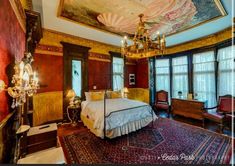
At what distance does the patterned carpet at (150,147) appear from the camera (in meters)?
2.25

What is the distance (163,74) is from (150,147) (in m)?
4.26

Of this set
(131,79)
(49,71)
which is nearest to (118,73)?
(131,79)

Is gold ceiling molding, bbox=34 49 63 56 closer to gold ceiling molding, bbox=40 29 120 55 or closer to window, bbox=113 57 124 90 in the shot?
gold ceiling molding, bbox=40 29 120 55

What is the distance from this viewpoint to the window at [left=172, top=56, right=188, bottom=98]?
5.32 metres

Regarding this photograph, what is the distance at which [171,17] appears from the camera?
124 inches

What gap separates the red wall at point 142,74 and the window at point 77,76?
3500 millimetres

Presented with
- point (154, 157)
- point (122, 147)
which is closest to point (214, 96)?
point (154, 157)

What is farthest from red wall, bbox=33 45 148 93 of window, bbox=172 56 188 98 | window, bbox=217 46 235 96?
window, bbox=217 46 235 96

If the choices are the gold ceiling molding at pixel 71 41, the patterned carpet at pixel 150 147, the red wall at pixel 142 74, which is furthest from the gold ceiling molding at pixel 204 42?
the patterned carpet at pixel 150 147

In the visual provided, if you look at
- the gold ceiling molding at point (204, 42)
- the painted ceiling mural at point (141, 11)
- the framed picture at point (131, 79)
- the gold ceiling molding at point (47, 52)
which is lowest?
the framed picture at point (131, 79)

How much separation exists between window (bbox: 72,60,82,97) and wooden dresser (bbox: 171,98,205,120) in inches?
160

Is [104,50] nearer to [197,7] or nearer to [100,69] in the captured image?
[100,69]

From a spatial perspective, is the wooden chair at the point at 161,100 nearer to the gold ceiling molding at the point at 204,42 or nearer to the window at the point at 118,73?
the window at the point at 118,73

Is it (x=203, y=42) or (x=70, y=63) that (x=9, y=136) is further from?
(x=203, y=42)
